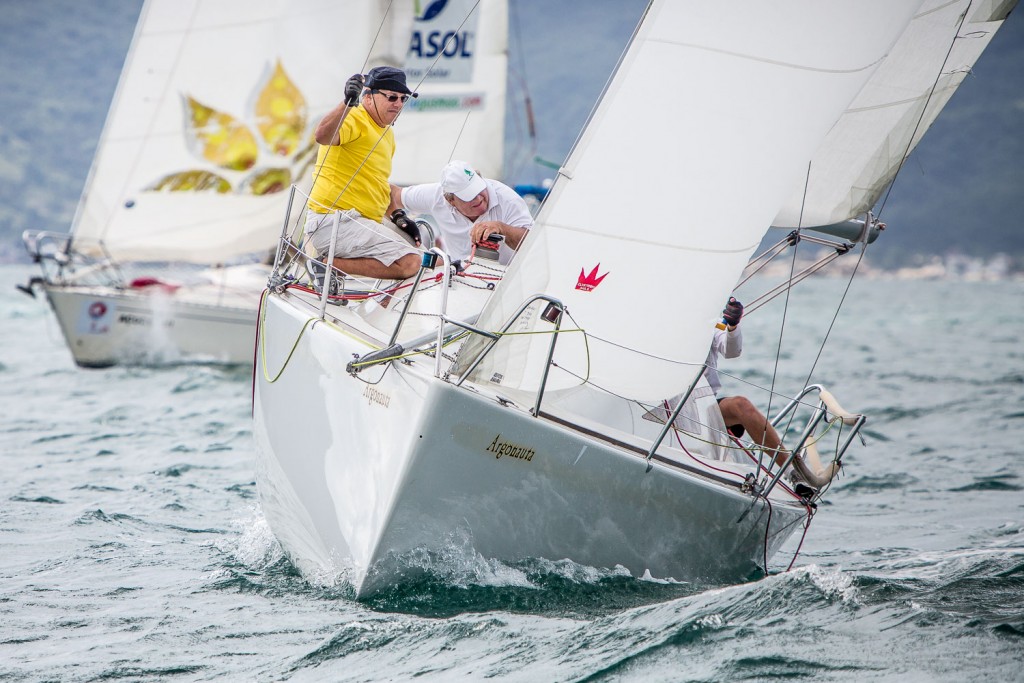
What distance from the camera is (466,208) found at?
196 inches

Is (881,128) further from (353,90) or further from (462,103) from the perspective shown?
(462,103)

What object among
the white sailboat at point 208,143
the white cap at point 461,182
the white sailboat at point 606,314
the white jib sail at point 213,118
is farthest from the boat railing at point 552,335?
the white jib sail at point 213,118

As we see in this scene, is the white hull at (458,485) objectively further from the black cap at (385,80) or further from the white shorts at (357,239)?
the black cap at (385,80)

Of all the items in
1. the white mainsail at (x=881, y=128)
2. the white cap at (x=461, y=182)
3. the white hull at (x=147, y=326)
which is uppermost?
the white mainsail at (x=881, y=128)

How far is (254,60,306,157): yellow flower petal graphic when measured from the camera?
1221 centimetres

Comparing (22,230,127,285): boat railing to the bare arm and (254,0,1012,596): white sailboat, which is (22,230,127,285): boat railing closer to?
the bare arm

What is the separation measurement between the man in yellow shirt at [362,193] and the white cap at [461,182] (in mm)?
313

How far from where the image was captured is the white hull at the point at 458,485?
12.0ft

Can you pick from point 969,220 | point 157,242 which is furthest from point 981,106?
point 157,242

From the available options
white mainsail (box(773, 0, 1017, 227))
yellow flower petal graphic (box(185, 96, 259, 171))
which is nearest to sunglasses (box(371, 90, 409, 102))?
white mainsail (box(773, 0, 1017, 227))

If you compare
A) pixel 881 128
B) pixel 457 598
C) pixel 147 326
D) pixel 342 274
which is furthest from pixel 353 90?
pixel 147 326

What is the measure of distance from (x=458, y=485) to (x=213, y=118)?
31.9ft

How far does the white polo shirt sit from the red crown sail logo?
3.82 ft

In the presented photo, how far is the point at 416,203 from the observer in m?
5.37
